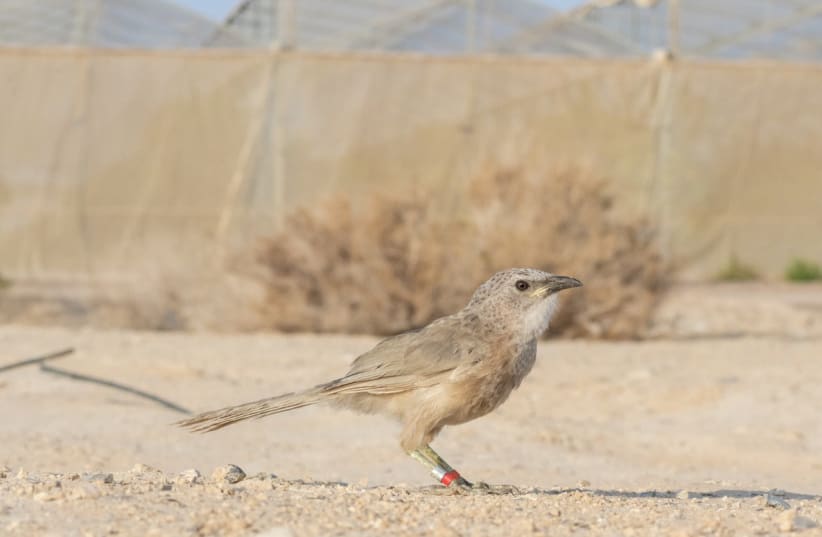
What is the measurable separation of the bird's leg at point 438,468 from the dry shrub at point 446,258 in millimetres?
6846

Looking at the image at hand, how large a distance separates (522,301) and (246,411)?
1.11m

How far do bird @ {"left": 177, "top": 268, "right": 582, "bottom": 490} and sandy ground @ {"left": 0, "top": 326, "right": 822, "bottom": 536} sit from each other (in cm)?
25

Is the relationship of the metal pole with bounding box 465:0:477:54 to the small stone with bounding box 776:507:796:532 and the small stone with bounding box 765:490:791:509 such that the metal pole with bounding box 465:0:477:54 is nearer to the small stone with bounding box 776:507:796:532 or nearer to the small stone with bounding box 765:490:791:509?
the small stone with bounding box 765:490:791:509

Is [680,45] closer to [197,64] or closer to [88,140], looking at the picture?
[197,64]

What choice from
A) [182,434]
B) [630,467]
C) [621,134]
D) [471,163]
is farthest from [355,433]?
[621,134]

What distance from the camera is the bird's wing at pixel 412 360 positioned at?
16.3 ft

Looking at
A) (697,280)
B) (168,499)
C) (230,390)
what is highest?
(168,499)

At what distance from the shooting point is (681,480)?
6.64 m

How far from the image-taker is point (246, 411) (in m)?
4.98

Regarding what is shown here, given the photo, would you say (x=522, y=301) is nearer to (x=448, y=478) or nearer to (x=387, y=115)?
(x=448, y=478)

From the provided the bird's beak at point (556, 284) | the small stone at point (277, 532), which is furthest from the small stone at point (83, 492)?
the bird's beak at point (556, 284)

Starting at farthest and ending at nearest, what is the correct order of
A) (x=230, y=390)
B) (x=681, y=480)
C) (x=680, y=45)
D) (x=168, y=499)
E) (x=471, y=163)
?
(x=680, y=45)
(x=471, y=163)
(x=230, y=390)
(x=681, y=480)
(x=168, y=499)

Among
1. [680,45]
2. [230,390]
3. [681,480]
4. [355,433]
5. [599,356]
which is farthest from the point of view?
[680,45]

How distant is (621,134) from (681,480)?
50.6 feet
